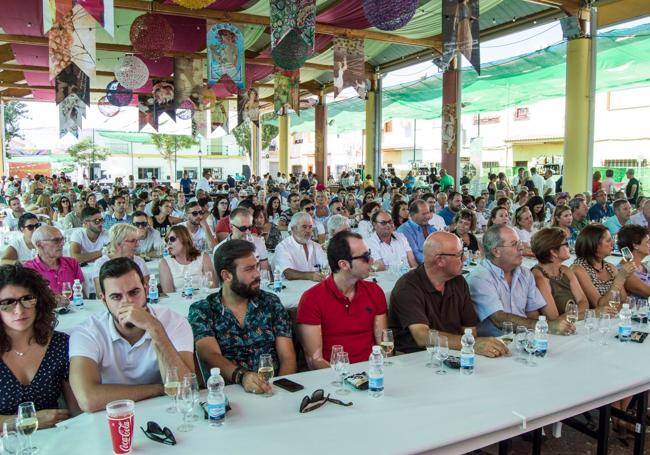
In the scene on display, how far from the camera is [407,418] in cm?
222

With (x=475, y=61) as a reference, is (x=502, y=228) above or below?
below

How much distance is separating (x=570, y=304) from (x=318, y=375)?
1883 millimetres

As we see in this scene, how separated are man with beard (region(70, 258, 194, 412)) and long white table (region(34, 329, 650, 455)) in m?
0.16

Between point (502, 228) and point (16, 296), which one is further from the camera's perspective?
point (502, 228)

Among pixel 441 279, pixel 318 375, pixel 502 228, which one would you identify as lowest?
pixel 318 375

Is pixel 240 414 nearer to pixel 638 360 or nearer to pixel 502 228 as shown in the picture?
pixel 638 360

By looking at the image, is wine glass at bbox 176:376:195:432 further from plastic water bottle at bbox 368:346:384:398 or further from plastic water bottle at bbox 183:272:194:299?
plastic water bottle at bbox 183:272:194:299

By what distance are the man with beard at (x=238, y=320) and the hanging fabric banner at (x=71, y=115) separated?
1253 centimetres

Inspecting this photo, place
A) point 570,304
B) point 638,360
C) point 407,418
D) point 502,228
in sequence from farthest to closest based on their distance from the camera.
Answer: point 502,228 < point 570,304 < point 638,360 < point 407,418

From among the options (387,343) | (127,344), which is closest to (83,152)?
(127,344)

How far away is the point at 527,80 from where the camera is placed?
1273 cm

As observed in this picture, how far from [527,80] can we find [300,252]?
9493mm

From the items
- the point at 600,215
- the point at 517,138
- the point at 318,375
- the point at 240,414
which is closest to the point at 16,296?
the point at 240,414

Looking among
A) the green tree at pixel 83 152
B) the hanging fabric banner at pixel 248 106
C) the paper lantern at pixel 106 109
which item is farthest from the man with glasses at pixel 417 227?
the green tree at pixel 83 152
